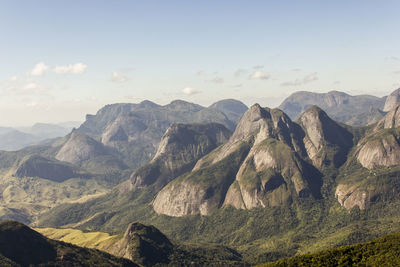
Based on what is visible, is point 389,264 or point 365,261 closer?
point 389,264

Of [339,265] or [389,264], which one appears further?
[339,265]
